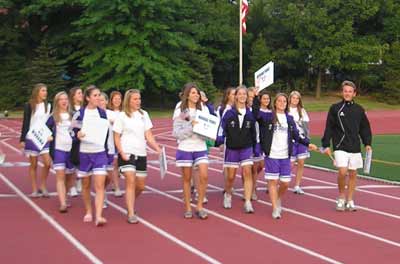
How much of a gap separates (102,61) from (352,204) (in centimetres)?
2786

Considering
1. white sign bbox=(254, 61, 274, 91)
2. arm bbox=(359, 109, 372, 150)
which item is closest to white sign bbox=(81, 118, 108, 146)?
arm bbox=(359, 109, 372, 150)

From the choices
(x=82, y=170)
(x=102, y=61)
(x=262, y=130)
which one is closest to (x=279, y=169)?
(x=262, y=130)

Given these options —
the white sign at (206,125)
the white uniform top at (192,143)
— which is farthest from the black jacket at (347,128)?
the white uniform top at (192,143)

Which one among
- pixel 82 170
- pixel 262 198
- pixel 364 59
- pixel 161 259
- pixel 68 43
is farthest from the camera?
pixel 364 59

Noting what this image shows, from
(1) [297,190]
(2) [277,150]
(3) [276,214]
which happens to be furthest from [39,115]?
(1) [297,190]

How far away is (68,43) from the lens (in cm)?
3928

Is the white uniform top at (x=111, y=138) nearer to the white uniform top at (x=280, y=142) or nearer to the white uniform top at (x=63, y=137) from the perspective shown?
the white uniform top at (x=63, y=137)

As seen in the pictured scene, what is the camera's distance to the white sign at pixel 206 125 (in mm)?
8419

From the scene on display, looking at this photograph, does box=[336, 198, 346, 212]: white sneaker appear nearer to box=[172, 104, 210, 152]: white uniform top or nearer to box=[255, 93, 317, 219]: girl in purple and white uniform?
box=[255, 93, 317, 219]: girl in purple and white uniform

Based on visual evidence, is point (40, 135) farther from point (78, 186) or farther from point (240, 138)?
point (240, 138)

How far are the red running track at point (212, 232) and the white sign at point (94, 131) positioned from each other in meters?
1.15

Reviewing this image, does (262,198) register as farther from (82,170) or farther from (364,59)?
(364,59)

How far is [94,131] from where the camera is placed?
8.14 metres

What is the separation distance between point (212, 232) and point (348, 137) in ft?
9.67
